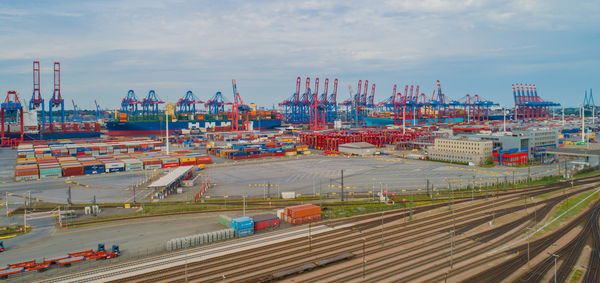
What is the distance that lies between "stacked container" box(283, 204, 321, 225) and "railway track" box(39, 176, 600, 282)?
1.07 meters

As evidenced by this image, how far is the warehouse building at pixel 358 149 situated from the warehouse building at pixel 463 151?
35.2 feet

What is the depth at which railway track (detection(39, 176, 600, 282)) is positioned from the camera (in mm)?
17625

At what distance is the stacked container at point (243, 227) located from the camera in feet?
76.9

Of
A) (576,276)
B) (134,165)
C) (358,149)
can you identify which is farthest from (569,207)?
(134,165)

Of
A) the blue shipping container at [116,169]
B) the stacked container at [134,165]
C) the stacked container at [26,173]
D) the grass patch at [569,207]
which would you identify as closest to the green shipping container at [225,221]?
the grass patch at [569,207]

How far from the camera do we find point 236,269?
1823 centimetres

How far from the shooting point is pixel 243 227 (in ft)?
77.2

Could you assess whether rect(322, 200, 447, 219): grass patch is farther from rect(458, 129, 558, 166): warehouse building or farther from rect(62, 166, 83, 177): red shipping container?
rect(62, 166, 83, 177): red shipping container

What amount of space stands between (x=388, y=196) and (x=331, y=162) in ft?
81.8

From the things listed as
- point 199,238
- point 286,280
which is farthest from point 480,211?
point 199,238

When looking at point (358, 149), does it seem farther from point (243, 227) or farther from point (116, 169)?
point (243, 227)

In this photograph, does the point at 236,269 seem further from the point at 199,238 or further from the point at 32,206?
the point at 32,206

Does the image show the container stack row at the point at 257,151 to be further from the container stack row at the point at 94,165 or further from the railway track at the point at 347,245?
the railway track at the point at 347,245

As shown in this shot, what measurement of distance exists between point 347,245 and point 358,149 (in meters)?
46.5
